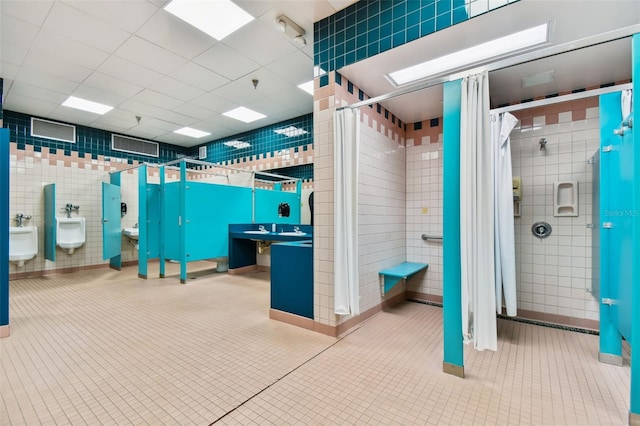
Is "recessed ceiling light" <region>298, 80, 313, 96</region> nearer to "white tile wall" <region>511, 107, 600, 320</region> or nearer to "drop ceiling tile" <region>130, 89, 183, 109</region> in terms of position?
"drop ceiling tile" <region>130, 89, 183, 109</region>

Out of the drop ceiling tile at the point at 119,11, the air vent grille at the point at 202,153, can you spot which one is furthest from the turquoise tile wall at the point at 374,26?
the air vent grille at the point at 202,153

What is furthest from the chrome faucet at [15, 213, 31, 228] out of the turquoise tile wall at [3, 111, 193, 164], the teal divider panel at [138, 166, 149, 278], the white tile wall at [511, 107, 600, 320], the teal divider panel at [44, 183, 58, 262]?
the white tile wall at [511, 107, 600, 320]

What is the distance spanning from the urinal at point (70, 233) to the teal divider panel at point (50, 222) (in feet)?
0.33

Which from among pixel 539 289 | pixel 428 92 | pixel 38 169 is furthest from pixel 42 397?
pixel 38 169

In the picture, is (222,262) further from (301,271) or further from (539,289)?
(539,289)

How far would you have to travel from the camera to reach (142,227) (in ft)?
16.9

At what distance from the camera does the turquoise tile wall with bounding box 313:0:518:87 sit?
2.14 meters

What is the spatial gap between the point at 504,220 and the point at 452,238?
1.03 metres

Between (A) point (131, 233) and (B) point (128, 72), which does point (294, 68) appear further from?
(A) point (131, 233)

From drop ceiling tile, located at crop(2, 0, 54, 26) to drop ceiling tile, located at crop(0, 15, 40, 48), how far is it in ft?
0.31

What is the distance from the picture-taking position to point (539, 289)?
3.07 meters

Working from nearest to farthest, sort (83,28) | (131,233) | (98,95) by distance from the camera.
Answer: (83,28) → (98,95) → (131,233)

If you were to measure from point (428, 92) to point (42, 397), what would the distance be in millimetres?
3995

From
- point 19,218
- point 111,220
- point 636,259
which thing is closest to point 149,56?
point 111,220
